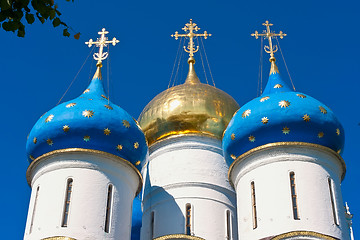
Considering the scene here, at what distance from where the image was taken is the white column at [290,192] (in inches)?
398

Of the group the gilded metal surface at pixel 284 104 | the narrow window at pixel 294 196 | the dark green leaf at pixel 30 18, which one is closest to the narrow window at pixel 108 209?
the narrow window at pixel 294 196

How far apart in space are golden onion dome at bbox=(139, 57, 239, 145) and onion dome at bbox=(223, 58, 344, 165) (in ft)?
7.50

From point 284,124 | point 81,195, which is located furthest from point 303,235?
point 81,195

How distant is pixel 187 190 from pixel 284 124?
3066 millimetres

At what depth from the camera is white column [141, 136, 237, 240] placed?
12.5 m

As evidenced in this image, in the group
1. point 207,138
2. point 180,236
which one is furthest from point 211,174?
point 180,236

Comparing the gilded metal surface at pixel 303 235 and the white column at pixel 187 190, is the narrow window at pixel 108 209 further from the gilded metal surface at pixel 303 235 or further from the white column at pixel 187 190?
the gilded metal surface at pixel 303 235

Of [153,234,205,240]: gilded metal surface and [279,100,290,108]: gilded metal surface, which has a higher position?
[279,100,290,108]: gilded metal surface

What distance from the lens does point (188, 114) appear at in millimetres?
13883

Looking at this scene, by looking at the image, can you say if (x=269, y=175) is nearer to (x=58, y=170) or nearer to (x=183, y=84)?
(x=58, y=170)

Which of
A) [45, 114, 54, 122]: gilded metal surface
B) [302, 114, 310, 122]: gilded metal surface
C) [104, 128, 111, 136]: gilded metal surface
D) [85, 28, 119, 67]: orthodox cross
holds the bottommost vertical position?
[104, 128, 111, 136]: gilded metal surface

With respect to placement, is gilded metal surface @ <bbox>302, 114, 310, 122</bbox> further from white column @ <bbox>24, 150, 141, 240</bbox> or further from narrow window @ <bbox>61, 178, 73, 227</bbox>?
narrow window @ <bbox>61, 178, 73, 227</bbox>

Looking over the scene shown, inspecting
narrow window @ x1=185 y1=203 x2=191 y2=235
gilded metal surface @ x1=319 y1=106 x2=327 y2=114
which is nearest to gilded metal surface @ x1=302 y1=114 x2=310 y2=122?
gilded metal surface @ x1=319 y1=106 x2=327 y2=114

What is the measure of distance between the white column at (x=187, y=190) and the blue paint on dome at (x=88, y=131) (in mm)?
1604
